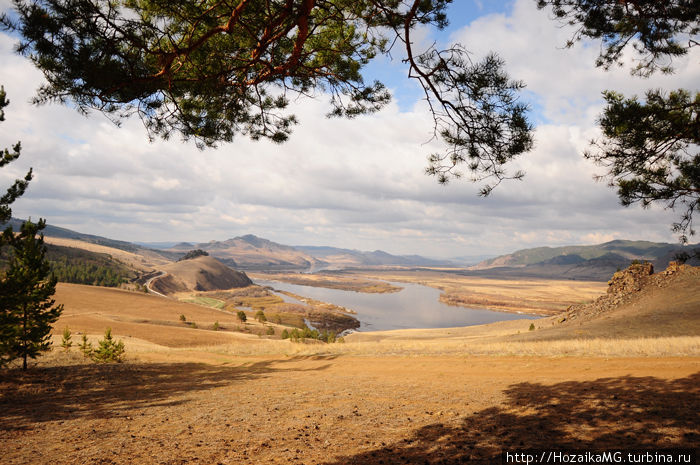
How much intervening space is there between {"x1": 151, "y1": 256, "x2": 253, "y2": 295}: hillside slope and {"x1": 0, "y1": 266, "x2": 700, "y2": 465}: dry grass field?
10850 centimetres

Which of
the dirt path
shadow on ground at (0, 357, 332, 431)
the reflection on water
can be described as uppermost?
the dirt path

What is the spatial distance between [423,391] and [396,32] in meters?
8.52

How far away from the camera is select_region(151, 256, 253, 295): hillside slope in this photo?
400ft

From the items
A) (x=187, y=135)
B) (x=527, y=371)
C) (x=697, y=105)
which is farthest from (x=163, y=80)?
(x=527, y=371)

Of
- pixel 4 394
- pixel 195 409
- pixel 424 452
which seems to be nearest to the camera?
pixel 424 452

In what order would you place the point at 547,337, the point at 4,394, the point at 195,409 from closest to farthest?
1. the point at 195,409
2. the point at 4,394
3. the point at 547,337

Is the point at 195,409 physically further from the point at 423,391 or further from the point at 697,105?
the point at 697,105

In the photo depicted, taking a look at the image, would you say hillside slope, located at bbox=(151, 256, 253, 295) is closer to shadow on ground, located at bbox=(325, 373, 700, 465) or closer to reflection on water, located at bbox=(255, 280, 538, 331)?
reflection on water, located at bbox=(255, 280, 538, 331)

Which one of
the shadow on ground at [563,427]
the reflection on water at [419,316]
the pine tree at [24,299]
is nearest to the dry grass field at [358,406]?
the shadow on ground at [563,427]

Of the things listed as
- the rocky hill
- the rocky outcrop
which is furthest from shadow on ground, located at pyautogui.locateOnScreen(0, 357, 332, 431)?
the rocky outcrop

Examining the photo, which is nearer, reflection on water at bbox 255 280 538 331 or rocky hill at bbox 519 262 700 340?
rocky hill at bbox 519 262 700 340

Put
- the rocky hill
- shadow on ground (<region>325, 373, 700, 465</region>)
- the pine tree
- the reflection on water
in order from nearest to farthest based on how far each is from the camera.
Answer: shadow on ground (<region>325, 373, 700, 465</region>) → the pine tree → the rocky hill → the reflection on water

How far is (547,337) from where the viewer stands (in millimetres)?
22688

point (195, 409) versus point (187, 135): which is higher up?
point (187, 135)
